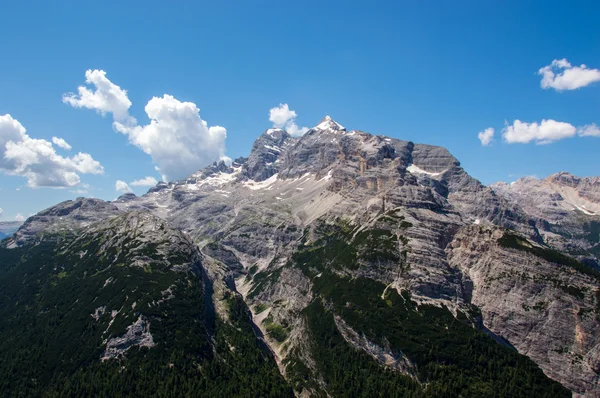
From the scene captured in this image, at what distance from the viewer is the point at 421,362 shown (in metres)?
165

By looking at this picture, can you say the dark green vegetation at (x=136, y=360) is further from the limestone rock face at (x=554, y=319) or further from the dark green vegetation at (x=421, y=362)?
the limestone rock face at (x=554, y=319)

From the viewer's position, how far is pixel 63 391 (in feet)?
499

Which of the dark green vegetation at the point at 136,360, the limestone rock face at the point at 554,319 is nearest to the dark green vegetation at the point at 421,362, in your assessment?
the limestone rock face at the point at 554,319

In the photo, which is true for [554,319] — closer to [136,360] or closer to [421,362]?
→ [421,362]

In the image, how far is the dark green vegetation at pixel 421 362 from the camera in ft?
503

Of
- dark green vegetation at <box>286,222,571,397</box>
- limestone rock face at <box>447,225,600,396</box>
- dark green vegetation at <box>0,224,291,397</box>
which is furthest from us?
limestone rock face at <box>447,225,600,396</box>

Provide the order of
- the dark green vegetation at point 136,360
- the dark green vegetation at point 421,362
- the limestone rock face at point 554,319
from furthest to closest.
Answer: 1. the limestone rock face at point 554,319
2. the dark green vegetation at point 136,360
3. the dark green vegetation at point 421,362

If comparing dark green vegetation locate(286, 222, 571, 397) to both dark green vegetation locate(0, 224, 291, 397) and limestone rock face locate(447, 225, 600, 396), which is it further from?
dark green vegetation locate(0, 224, 291, 397)

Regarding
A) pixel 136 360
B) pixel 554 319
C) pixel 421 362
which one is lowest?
pixel 421 362

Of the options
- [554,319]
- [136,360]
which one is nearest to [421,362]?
[554,319]

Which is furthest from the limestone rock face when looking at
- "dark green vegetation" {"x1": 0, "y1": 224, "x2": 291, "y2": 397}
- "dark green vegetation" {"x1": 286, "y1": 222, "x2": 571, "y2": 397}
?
"dark green vegetation" {"x1": 0, "y1": 224, "x2": 291, "y2": 397}

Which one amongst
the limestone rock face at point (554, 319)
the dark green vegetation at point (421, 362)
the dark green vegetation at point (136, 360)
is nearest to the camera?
the dark green vegetation at point (421, 362)

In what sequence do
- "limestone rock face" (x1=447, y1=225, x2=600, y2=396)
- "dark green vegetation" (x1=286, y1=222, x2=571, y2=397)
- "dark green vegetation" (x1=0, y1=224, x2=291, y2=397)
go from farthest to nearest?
"limestone rock face" (x1=447, y1=225, x2=600, y2=396) < "dark green vegetation" (x1=0, y1=224, x2=291, y2=397) < "dark green vegetation" (x1=286, y1=222, x2=571, y2=397)

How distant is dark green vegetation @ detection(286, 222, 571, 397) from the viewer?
153 metres
